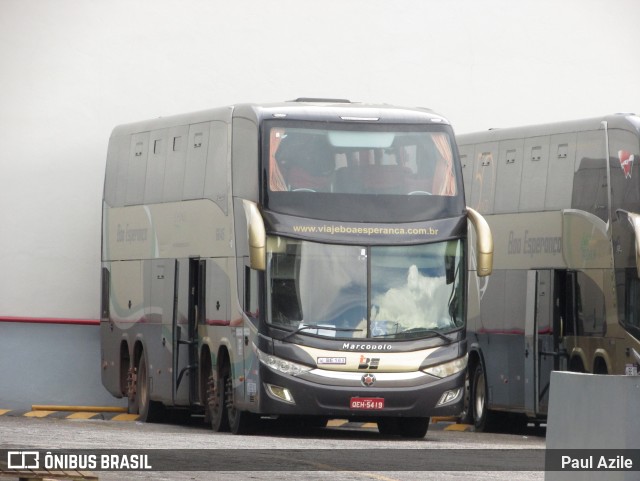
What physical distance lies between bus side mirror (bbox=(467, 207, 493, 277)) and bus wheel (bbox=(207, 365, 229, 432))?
3691 millimetres

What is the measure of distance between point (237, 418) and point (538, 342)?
16.2 feet

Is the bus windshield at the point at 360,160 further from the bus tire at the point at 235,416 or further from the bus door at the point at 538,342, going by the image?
the bus door at the point at 538,342

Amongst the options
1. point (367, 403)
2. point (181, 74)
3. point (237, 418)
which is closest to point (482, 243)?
point (367, 403)

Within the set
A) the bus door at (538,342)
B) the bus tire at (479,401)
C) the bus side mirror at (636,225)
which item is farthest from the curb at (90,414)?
A: the bus side mirror at (636,225)

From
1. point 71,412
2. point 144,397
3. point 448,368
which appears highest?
point 448,368

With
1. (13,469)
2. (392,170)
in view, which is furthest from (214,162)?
(13,469)

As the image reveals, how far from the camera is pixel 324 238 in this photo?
23656 mm

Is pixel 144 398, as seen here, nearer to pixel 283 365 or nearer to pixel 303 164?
pixel 283 365

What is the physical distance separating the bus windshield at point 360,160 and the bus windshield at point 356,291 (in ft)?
2.46

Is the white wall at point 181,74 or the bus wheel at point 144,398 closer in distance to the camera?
the bus wheel at point 144,398

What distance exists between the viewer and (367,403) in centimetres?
2336

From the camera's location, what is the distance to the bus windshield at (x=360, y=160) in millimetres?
23859

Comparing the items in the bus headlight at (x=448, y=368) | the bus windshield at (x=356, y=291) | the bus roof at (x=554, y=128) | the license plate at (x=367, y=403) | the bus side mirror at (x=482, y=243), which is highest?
the bus roof at (x=554, y=128)

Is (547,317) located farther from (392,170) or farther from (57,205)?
(57,205)
